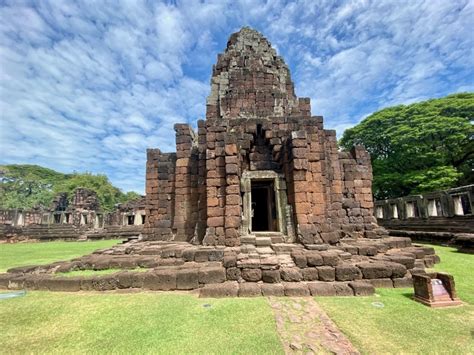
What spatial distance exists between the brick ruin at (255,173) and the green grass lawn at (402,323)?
2782mm

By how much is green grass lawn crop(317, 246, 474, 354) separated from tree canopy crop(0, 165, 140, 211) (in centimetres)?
4132

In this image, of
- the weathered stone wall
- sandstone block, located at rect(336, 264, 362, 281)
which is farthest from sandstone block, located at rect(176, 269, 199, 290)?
the weathered stone wall

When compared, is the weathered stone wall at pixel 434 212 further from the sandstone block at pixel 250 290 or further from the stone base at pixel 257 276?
the sandstone block at pixel 250 290

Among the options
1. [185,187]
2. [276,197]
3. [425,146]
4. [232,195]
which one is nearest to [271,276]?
[232,195]

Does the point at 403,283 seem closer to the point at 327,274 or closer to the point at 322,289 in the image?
the point at 327,274

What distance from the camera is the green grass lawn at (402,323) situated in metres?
3.01

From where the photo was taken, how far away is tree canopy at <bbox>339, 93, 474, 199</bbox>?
2025 centimetres

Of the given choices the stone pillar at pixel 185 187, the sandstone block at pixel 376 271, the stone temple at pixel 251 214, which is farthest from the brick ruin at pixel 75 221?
the sandstone block at pixel 376 271

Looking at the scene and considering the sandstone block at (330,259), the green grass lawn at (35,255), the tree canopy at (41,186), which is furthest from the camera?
the tree canopy at (41,186)

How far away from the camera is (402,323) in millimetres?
3609

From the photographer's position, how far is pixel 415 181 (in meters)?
20.9

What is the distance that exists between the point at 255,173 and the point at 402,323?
5.91 metres

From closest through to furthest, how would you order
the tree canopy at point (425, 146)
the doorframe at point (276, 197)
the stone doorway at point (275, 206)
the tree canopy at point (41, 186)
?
the stone doorway at point (275, 206) < the doorframe at point (276, 197) < the tree canopy at point (425, 146) < the tree canopy at point (41, 186)

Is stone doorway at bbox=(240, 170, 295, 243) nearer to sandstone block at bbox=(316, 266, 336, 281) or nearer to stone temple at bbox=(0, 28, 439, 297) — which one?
stone temple at bbox=(0, 28, 439, 297)
